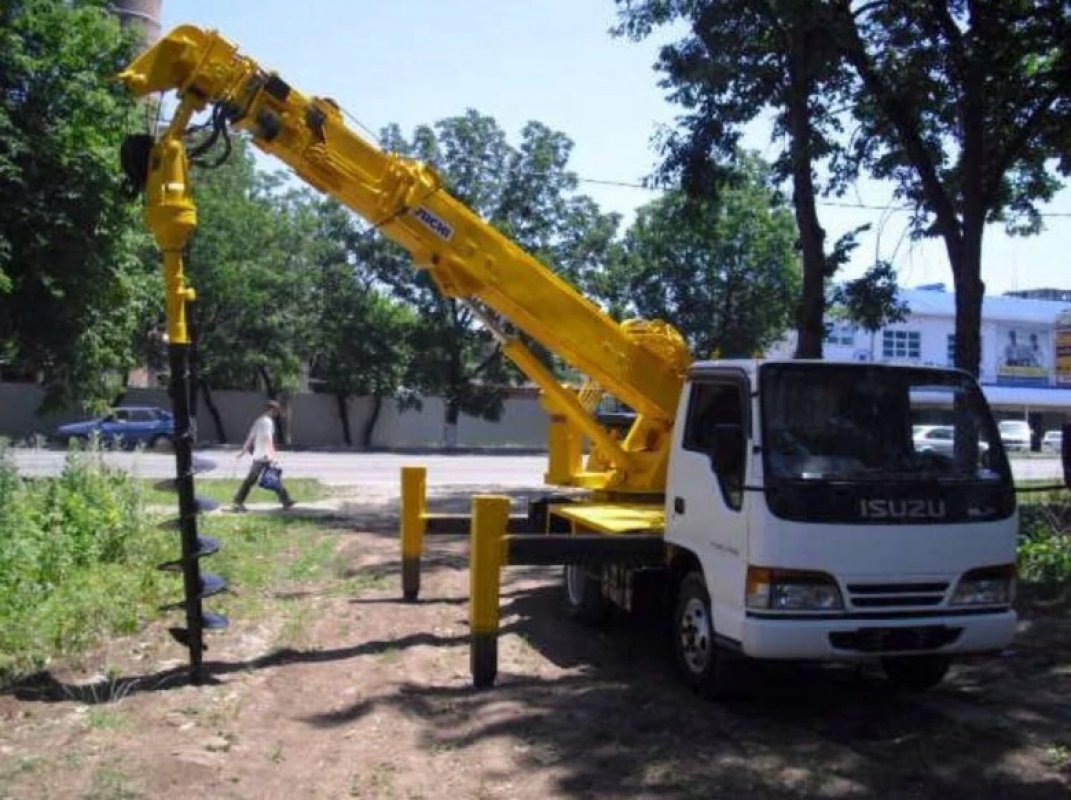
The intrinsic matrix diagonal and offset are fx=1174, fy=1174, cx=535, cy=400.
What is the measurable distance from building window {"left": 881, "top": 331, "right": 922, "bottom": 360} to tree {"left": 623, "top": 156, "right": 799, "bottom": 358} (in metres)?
19.1

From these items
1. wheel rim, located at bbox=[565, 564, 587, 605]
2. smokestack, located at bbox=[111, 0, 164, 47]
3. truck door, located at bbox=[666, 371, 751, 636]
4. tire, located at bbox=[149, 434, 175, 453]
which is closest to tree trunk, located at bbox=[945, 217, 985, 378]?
wheel rim, located at bbox=[565, 564, 587, 605]

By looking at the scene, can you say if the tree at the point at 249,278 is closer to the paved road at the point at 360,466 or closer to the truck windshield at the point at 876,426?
the paved road at the point at 360,466

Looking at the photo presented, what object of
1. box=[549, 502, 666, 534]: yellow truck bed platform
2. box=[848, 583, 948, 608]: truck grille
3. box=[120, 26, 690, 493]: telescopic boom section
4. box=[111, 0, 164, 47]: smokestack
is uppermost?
box=[111, 0, 164, 47]: smokestack

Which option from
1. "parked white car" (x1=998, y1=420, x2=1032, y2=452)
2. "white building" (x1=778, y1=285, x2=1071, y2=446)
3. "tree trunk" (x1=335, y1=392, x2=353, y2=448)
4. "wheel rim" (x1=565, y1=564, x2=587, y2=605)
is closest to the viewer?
"wheel rim" (x1=565, y1=564, x2=587, y2=605)

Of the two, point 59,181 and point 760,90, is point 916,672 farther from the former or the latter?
point 59,181

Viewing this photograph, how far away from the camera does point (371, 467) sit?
105ft

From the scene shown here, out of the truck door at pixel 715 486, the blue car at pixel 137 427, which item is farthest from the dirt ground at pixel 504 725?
the blue car at pixel 137 427

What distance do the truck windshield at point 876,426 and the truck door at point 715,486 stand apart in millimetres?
239

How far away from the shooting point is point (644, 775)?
622cm

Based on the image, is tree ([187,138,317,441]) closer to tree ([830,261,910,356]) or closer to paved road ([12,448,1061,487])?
paved road ([12,448,1061,487])

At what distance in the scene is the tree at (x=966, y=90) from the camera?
594 inches

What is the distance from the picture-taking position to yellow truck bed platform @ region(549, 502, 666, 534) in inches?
348

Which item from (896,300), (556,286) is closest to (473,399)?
(896,300)

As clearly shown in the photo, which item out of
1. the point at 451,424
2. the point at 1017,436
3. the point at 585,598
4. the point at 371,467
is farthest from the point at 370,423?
the point at 585,598
